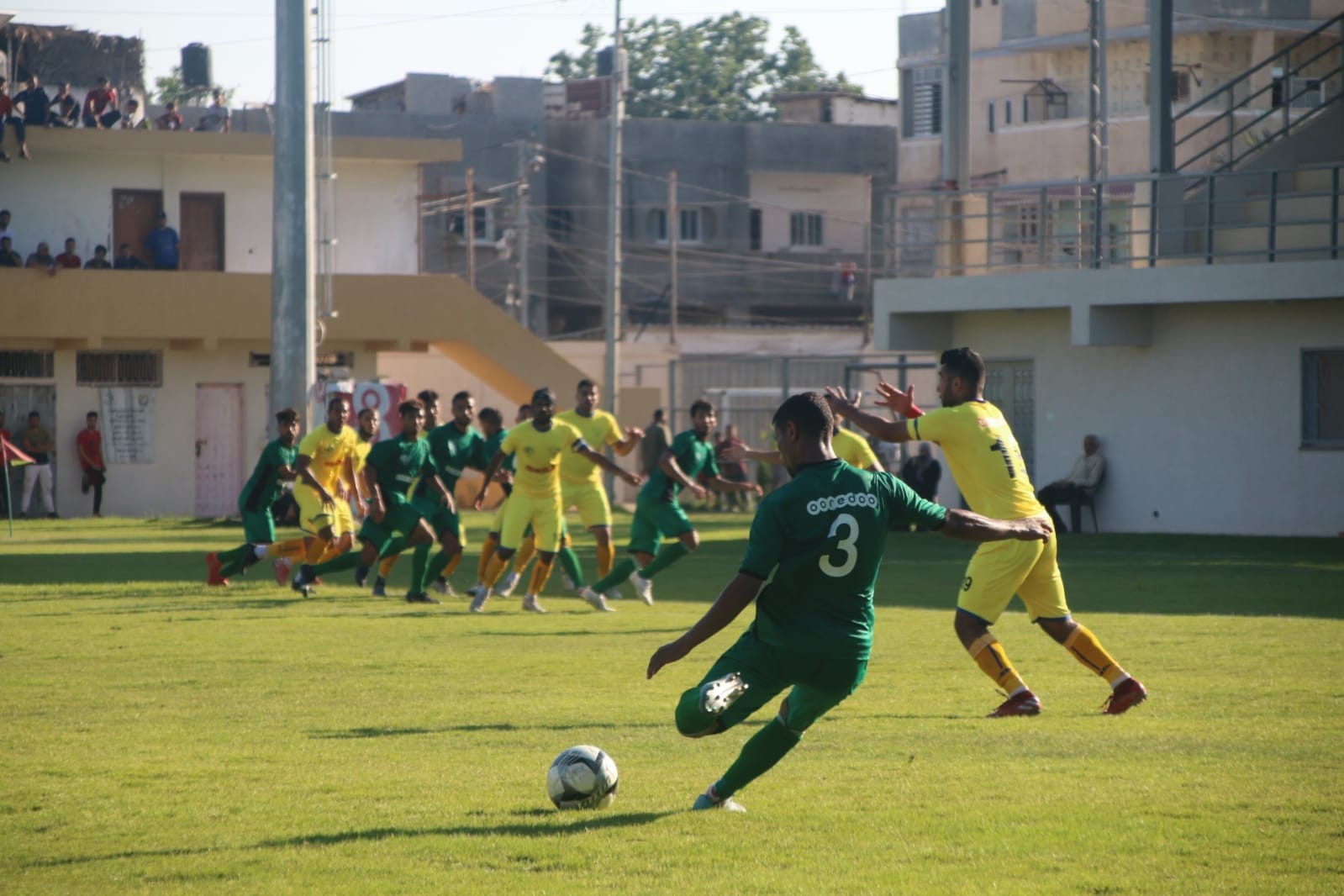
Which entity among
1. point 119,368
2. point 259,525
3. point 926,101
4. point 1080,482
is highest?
point 926,101

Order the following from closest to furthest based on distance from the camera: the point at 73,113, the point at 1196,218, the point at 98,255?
1. the point at 1196,218
2. the point at 98,255
3. the point at 73,113

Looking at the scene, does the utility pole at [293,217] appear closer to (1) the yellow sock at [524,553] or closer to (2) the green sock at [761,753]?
(1) the yellow sock at [524,553]

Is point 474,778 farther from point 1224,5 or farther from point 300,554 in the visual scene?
point 1224,5

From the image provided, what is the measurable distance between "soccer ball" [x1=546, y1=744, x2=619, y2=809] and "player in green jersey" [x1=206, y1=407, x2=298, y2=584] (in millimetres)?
11047

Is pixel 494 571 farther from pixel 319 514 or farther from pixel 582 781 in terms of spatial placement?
pixel 582 781

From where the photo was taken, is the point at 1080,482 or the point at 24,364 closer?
the point at 1080,482

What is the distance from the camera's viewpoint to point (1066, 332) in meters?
29.0

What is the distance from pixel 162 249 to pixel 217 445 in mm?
4318

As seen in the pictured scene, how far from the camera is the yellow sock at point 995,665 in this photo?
10.1 metres

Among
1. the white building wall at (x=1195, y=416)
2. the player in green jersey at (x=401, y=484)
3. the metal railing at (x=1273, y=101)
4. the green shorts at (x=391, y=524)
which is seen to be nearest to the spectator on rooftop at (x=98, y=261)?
the white building wall at (x=1195, y=416)

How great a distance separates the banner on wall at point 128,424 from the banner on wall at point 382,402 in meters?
5.58

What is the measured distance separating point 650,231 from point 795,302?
536 centimetres

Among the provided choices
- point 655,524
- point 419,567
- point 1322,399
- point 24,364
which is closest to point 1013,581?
point 655,524

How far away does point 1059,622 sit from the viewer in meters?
10.2
